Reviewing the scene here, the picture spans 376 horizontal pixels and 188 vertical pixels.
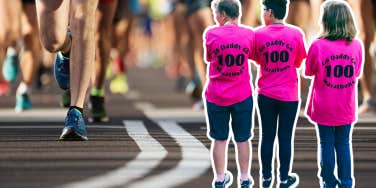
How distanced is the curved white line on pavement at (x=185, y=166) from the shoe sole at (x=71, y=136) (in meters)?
0.67

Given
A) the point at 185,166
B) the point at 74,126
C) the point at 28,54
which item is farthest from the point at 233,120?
the point at 28,54

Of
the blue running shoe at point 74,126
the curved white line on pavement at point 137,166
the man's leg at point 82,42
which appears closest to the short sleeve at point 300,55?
the curved white line on pavement at point 137,166

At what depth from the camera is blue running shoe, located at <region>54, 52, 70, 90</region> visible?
11211 mm

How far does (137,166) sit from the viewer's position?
328 inches

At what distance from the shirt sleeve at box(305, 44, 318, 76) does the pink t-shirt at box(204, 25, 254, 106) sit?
0.33 metres

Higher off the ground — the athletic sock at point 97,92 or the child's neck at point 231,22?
the child's neck at point 231,22

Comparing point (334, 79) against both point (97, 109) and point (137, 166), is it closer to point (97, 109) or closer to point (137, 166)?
point (137, 166)

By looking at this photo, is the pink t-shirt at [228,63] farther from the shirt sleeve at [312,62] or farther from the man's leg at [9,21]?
the man's leg at [9,21]

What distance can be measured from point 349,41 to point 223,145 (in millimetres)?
844

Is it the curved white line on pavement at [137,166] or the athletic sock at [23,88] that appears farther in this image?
the athletic sock at [23,88]

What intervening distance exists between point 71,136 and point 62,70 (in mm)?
1137

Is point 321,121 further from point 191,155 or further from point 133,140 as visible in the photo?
point 133,140

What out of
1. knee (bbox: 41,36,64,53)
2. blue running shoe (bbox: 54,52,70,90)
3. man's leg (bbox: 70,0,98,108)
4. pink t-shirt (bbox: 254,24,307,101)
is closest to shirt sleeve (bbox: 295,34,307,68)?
pink t-shirt (bbox: 254,24,307,101)

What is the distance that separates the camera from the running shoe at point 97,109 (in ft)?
43.4
